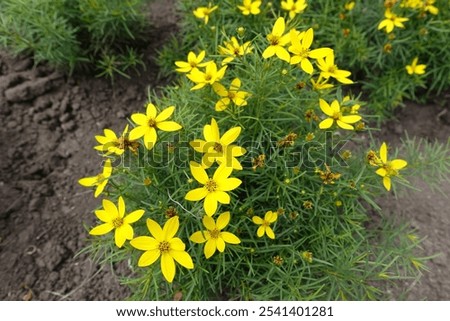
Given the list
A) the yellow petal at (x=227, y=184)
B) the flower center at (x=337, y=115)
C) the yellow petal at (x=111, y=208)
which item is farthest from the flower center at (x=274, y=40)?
the yellow petal at (x=111, y=208)

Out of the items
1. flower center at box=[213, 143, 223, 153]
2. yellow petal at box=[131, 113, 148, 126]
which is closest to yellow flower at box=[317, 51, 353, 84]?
flower center at box=[213, 143, 223, 153]

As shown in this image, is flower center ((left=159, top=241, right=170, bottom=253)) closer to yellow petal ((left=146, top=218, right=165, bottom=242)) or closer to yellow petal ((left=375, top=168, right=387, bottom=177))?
yellow petal ((left=146, top=218, right=165, bottom=242))

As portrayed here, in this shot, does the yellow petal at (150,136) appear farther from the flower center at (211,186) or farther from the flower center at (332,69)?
the flower center at (332,69)

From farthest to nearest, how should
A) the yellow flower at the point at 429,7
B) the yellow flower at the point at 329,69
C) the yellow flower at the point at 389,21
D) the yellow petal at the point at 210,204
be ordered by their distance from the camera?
1. the yellow flower at the point at 429,7
2. the yellow flower at the point at 389,21
3. the yellow flower at the point at 329,69
4. the yellow petal at the point at 210,204

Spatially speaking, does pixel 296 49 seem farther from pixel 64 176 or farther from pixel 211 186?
pixel 64 176

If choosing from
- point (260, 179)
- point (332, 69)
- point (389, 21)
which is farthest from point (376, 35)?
point (260, 179)

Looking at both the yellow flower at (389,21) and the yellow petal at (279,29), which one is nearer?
the yellow petal at (279,29)
